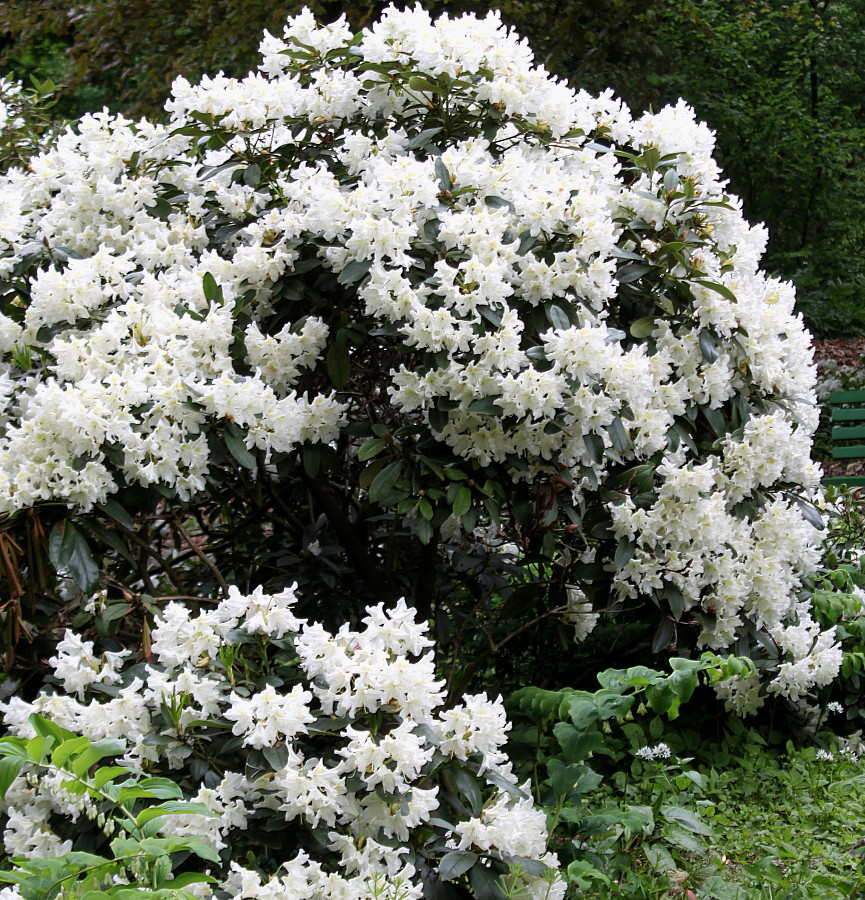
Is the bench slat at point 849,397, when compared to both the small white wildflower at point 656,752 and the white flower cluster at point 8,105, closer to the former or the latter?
the small white wildflower at point 656,752

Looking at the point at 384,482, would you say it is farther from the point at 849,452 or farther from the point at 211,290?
the point at 849,452

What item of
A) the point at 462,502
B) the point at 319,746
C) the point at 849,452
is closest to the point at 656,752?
the point at 462,502

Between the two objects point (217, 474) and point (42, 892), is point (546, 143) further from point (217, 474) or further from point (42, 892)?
point (42, 892)

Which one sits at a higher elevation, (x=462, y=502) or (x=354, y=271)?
(x=354, y=271)

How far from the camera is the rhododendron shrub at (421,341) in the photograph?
2.51m

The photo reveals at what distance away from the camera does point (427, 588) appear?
322 cm

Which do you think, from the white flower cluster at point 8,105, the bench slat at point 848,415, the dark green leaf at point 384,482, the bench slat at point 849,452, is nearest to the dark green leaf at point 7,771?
the dark green leaf at point 384,482

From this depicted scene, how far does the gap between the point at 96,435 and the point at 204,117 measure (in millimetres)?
1008

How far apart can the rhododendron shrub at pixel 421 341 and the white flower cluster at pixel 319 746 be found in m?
0.36

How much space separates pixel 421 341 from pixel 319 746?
945 millimetres

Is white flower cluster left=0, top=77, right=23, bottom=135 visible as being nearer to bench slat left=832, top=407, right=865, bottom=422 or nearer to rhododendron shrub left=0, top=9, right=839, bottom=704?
rhododendron shrub left=0, top=9, right=839, bottom=704

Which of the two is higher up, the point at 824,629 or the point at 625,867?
the point at 824,629

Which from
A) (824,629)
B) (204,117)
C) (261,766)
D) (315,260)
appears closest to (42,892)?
(261,766)

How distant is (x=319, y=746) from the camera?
2164mm
